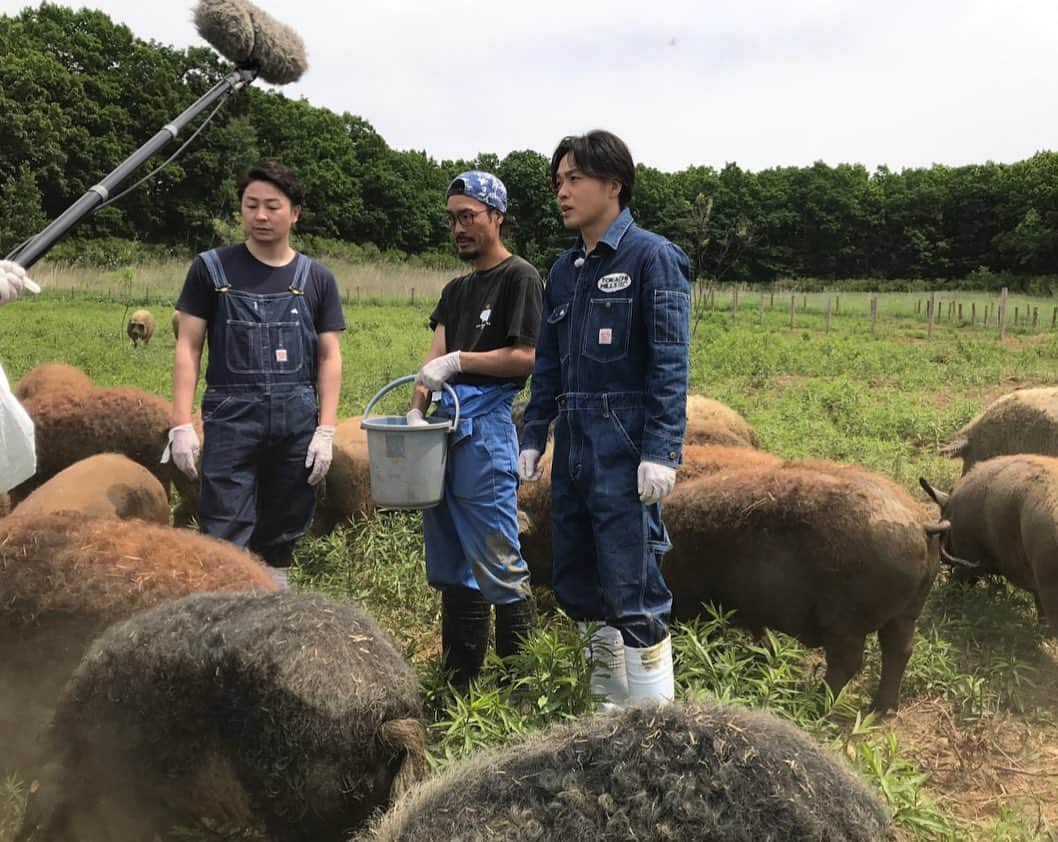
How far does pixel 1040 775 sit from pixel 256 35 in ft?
15.6

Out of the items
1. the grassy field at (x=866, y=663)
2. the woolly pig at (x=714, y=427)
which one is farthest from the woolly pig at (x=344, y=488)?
the woolly pig at (x=714, y=427)

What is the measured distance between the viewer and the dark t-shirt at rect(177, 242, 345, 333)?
3.74m

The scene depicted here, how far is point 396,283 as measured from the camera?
108ft

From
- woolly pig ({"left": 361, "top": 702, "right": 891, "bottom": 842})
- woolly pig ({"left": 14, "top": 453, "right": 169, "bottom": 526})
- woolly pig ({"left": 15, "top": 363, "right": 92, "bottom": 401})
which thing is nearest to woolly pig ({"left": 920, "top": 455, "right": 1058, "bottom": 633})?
woolly pig ({"left": 361, "top": 702, "right": 891, "bottom": 842})

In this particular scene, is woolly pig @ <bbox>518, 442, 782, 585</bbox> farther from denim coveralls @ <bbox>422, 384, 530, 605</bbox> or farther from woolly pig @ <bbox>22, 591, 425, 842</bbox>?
woolly pig @ <bbox>22, 591, 425, 842</bbox>

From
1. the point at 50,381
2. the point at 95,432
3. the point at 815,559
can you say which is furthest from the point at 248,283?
the point at 50,381

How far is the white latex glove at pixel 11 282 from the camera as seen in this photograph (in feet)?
7.57

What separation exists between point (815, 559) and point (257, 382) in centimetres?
261

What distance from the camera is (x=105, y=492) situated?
479 cm

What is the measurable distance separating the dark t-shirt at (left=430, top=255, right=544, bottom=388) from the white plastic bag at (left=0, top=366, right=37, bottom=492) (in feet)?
5.87

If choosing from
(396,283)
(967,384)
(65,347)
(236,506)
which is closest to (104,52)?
(396,283)

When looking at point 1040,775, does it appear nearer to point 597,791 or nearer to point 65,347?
point 597,791

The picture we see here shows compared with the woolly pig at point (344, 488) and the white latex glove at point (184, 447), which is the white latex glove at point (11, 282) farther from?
the woolly pig at point (344, 488)

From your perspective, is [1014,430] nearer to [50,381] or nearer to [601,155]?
[601,155]
